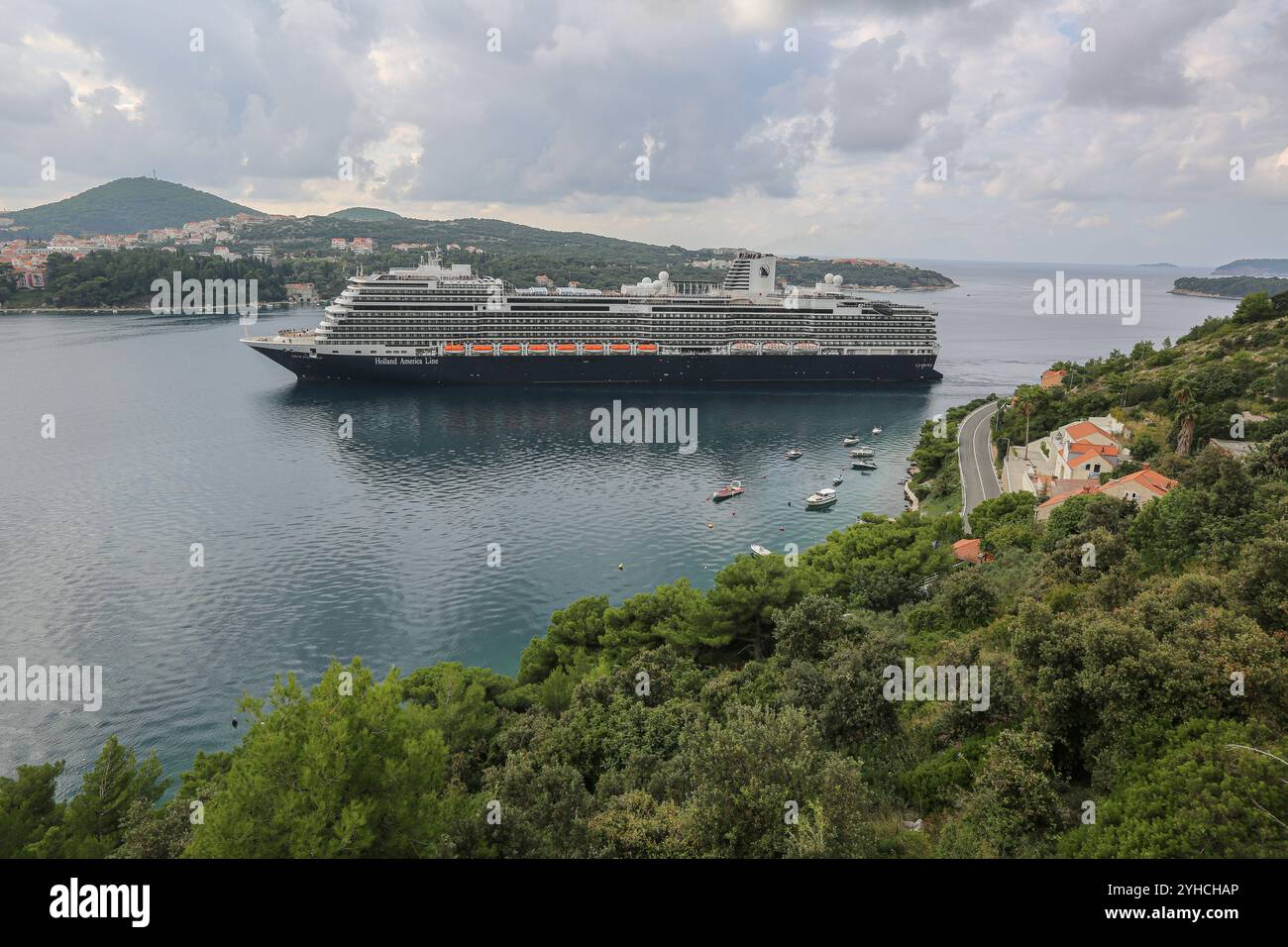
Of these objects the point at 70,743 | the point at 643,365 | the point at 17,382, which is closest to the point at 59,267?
the point at 17,382

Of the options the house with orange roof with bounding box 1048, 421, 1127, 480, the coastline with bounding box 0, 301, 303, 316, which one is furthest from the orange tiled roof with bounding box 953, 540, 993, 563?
the coastline with bounding box 0, 301, 303, 316

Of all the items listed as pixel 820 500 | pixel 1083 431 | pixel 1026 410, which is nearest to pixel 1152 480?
pixel 1083 431

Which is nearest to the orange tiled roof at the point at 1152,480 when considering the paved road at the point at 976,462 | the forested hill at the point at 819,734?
the forested hill at the point at 819,734

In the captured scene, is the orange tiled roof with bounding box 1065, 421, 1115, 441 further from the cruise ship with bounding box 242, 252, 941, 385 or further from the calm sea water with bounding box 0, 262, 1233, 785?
the cruise ship with bounding box 242, 252, 941, 385

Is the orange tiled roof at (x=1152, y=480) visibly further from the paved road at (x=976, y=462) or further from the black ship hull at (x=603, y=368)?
the black ship hull at (x=603, y=368)

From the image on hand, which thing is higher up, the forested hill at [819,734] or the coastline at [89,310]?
the coastline at [89,310]

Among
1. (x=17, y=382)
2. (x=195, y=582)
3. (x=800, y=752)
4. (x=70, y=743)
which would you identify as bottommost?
(x=70, y=743)

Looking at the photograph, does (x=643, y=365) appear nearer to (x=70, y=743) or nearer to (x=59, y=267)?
(x=70, y=743)
